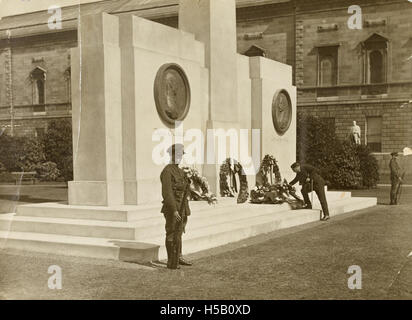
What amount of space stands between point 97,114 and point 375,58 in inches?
1096

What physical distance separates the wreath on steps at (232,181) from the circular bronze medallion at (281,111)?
12.1ft

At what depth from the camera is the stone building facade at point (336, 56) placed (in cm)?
3391

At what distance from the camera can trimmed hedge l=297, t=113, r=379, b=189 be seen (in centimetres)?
2444

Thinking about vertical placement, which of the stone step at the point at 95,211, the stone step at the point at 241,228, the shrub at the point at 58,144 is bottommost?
the stone step at the point at 241,228

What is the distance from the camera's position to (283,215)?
1299 cm

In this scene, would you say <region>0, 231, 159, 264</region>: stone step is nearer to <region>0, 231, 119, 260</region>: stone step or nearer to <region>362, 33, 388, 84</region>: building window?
<region>0, 231, 119, 260</region>: stone step

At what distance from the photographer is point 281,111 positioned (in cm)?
1795

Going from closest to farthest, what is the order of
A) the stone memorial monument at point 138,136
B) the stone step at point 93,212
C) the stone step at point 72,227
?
the stone step at point 72,227 → the stone memorial monument at point 138,136 → the stone step at point 93,212

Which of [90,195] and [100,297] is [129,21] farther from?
[100,297]

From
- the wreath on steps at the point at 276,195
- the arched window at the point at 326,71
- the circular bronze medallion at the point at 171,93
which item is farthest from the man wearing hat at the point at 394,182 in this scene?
the arched window at the point at 326,71

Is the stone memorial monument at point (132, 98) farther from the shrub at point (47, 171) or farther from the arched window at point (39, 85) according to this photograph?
the arched window at point (39, 85)
